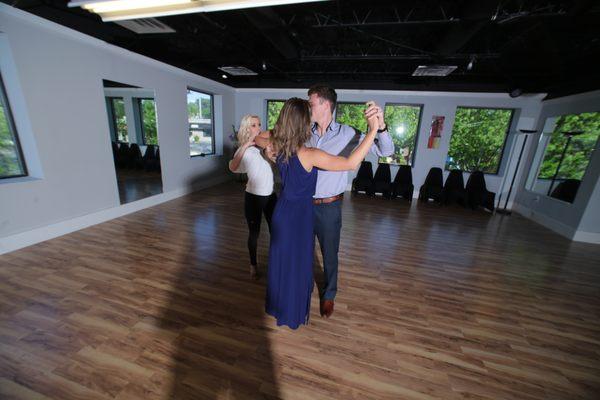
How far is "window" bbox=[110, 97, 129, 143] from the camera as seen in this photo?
8.37 meters

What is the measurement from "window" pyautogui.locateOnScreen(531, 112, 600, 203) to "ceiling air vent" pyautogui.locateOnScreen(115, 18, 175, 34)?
732 cm

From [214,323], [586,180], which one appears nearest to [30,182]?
[214,323]

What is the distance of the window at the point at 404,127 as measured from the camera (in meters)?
6.96

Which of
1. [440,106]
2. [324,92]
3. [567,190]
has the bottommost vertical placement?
[567,190]

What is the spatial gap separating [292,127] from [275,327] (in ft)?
5.25

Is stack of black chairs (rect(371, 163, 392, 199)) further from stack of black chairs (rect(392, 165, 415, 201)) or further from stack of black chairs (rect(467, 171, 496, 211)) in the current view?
stack of black chairs (rect(467, 171, 496, 211))

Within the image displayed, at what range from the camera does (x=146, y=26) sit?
366 cm

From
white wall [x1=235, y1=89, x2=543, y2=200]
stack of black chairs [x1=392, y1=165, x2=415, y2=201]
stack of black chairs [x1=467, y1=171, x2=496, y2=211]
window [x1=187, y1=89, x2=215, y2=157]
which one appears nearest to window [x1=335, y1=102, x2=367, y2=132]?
white wall [x1=235, y1=89, x2=543, y2=200]

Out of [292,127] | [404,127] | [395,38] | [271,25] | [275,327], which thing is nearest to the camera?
[292,127]

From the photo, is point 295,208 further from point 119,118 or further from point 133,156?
point 119,118

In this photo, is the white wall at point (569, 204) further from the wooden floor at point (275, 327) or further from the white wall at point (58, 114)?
the white wall at point (58, 114)

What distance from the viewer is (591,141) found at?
4.63 m

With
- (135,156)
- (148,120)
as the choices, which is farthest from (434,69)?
(135,156)

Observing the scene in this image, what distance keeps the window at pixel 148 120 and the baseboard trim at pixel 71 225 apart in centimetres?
418
